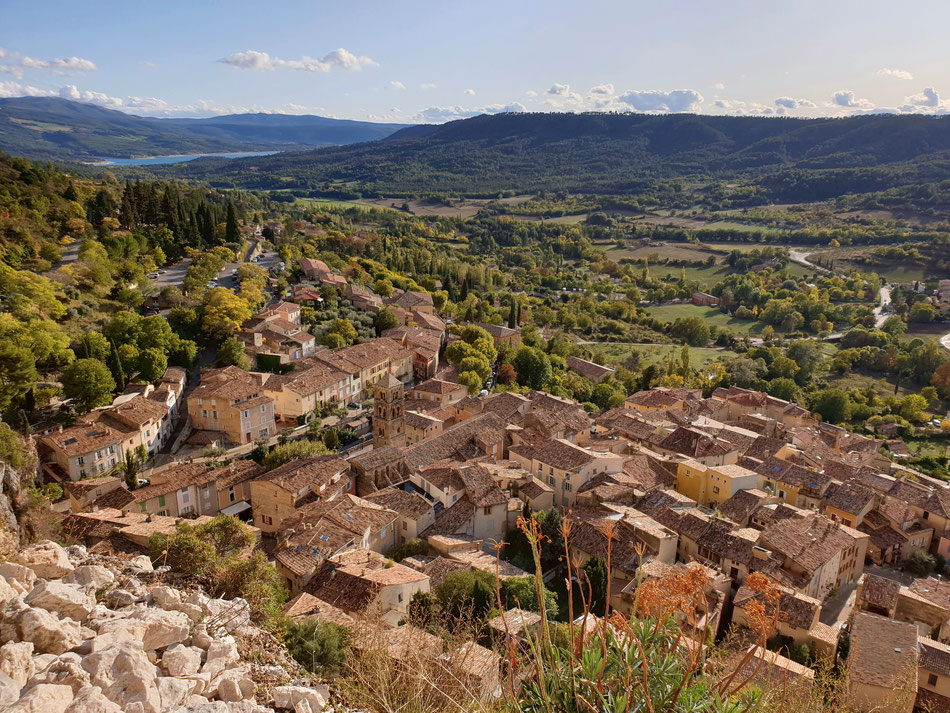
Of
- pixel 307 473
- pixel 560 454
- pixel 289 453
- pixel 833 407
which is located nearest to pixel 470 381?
pixel 560 454

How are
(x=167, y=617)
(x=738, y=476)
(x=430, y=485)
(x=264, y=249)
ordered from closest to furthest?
(x=167, y=617) → (x=430, y=485) → (x=738, y=476) → (x=264, y=249)

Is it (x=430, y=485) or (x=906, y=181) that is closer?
(x=430, y=485)

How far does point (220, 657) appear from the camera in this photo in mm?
6695

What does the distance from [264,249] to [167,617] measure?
53.5 m

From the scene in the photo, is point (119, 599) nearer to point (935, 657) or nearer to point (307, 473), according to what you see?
point (307, 473)

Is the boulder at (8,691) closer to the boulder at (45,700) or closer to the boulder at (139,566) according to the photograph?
A: the boulder at (45,700)

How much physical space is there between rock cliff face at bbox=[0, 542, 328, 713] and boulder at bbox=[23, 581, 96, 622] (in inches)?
0.4

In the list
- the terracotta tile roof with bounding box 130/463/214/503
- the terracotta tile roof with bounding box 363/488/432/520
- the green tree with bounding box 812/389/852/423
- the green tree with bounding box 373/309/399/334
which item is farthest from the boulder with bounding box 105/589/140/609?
the green tree with bounding box 812/389/852/423

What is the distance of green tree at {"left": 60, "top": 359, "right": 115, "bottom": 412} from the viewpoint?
26.1 m

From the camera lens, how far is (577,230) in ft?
416

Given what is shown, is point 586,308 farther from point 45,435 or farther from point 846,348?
point 45,435

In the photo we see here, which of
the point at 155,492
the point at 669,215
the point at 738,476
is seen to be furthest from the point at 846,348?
the point at 669,215

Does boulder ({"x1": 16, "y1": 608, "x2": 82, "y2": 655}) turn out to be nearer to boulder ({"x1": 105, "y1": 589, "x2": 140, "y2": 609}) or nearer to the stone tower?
boulder ({"x1": 105, "y1": 589, "x2": 140, "y2": 609})

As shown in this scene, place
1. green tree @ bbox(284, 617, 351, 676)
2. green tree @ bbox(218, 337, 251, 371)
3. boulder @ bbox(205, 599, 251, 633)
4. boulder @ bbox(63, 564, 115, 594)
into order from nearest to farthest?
1. boulder @ bbox(205, 599, 251, 633)
2. boulder @ bbox(63, 564, 115, 594)
3. green tree @ bbox(284, 617, 351, 676)
4. green tree @ bbox(218, 337, 251, 371)
